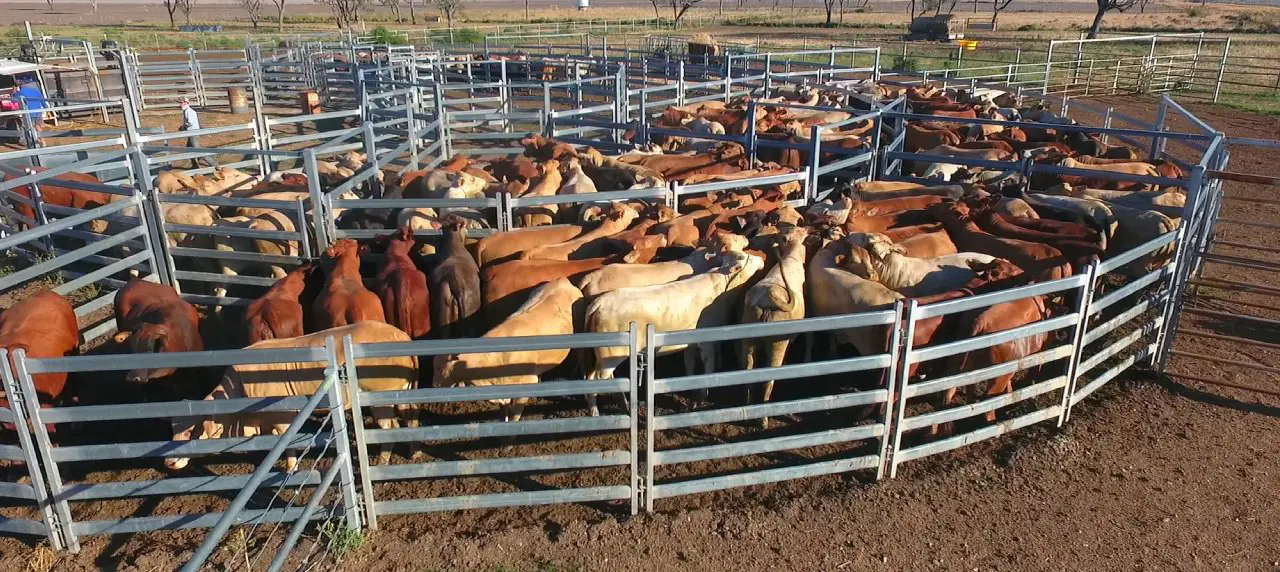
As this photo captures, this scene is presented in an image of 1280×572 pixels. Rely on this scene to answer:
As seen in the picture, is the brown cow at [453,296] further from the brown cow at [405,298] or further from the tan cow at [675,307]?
the tan cow at [675,307]

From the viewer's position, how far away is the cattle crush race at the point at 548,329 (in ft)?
16.2

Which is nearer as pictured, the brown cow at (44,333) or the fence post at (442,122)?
the brown cow at (44,333)

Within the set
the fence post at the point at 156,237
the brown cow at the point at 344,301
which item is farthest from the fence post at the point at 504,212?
the fence post at the point at 156,237

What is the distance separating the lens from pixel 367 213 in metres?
9.15

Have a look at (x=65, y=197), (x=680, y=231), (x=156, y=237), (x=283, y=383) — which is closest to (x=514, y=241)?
(x=680, y=231)

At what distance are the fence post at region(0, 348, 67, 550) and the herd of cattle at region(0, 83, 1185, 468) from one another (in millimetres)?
799

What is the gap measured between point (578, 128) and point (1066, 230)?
7181 mm

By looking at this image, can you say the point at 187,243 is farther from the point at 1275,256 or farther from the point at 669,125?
the point at 1275,256

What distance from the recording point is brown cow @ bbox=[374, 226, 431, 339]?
681cm

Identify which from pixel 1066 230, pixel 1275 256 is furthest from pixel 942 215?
pixel 1275 256

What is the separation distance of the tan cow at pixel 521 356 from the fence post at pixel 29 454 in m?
2.37

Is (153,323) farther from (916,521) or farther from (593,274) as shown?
(916,521)

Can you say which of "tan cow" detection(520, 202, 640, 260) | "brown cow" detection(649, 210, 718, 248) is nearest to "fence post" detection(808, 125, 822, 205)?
"brown cow" detection(649, 210, 718, 248)

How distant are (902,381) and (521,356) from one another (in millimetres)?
2709
